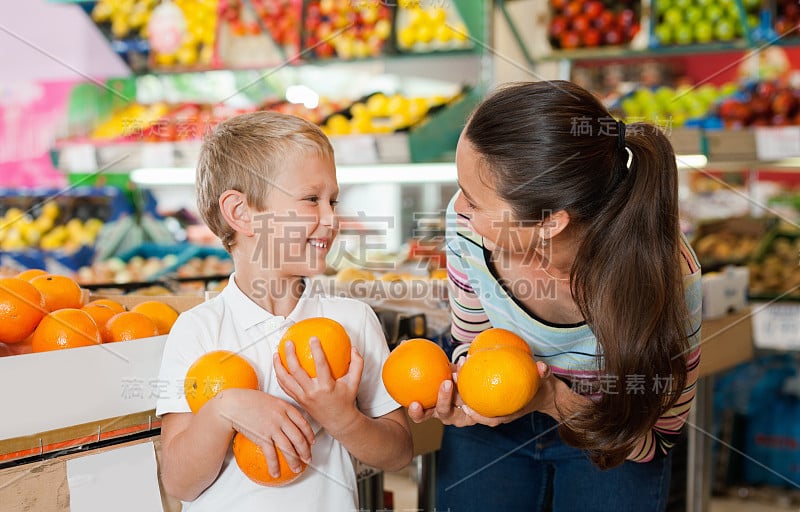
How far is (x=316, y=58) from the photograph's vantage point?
391 cm

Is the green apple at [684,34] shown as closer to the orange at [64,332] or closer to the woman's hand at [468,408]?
the woman's hand at [468,408]

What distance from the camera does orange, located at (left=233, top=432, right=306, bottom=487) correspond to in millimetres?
1046

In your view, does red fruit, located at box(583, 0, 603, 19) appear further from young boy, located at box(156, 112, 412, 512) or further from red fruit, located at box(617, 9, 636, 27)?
young boy, located at box(156, 112, 412, 512)

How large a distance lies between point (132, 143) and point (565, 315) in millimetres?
2753

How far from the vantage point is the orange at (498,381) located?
109cm

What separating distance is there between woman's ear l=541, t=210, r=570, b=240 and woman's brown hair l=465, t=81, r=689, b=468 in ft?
0.04

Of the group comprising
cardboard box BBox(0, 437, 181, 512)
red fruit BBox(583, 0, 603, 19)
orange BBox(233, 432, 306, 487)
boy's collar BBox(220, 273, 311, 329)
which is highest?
red fruit BBox(583, 0, 603, 19)

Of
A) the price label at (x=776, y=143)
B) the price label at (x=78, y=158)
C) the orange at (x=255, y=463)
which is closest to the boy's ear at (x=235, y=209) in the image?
Answer: the orange at (x=255, y=463)

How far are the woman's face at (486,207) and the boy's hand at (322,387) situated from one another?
0.34 m

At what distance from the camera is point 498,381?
1.09m

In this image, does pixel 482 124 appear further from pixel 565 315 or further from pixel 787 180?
pixel 787 180

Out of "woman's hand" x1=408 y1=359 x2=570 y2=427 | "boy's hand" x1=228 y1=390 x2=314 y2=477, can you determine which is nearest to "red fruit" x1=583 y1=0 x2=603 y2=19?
"woman's hand" x1=408 y1=359 x2=570 y2=427

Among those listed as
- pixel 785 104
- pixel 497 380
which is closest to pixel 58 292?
pixel 497 380

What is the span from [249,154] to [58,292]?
44 centimetres
